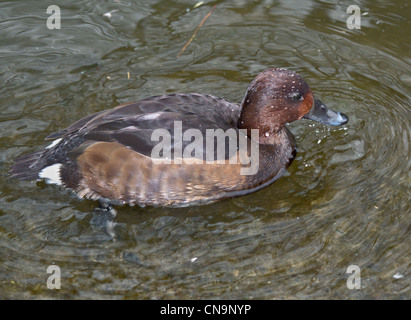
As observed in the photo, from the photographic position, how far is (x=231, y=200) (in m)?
4.57

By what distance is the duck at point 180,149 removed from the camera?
4289 mm

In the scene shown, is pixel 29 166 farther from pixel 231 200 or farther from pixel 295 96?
pixel 295 96

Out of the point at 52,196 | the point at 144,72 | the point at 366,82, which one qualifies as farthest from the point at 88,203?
the point at 366,82

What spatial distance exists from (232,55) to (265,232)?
2360mm

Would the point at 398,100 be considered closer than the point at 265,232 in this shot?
No

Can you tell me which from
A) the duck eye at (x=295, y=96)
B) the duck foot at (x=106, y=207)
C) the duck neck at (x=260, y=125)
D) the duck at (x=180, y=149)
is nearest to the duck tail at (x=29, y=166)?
the duck at (x=180, y=149)

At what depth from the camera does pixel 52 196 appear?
15.1 feet

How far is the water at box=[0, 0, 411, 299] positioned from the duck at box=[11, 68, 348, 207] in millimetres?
132

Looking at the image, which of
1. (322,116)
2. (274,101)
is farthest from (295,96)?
(322,116)

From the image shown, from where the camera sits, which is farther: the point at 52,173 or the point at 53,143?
the point at 53,143

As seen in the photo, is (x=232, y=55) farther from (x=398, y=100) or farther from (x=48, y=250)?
(x=48, y=250)

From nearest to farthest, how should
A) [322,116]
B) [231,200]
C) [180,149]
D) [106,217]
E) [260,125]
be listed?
[180,149], [106,217], [231,200], [260,125], [322,116]

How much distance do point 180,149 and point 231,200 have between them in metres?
0.63

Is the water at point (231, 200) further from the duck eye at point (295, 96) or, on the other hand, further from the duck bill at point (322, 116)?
the duck eye at point (295, 96)
